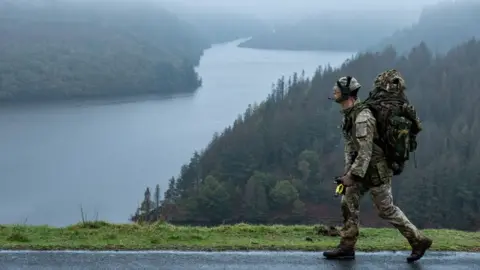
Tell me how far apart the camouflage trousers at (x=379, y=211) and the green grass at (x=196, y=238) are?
505mm

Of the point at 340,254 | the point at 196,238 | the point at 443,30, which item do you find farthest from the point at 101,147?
the point at 443,30

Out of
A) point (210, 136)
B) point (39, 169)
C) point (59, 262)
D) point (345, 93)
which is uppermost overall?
point (210, 136)

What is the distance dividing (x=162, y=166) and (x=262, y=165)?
15.4 m

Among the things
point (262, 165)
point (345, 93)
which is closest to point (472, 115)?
point (262, 165)

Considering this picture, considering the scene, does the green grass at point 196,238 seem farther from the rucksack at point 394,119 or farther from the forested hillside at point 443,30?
the forested hillside at point 443,30

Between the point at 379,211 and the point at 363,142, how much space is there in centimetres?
75

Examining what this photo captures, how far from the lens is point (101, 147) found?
287 ft

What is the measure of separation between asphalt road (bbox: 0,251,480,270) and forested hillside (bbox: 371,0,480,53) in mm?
160134

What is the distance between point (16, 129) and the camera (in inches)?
3868

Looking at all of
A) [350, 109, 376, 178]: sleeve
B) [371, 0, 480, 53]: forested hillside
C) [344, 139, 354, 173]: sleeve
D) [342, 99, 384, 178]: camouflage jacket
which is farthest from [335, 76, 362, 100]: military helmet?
[371, 0, 480, 53]: forested hillside

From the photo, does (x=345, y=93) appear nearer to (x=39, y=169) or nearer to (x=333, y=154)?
(x=39, y=169)

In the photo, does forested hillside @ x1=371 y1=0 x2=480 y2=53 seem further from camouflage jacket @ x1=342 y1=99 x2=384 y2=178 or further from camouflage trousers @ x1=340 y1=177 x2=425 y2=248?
camouflage jacket @ x1=342 y1=99 x2=384 y2=178

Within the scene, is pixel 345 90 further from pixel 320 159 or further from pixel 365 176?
pixel 320 159

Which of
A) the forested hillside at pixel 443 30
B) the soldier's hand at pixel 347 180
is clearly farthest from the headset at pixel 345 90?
the forested hillside at pixel 443 30
